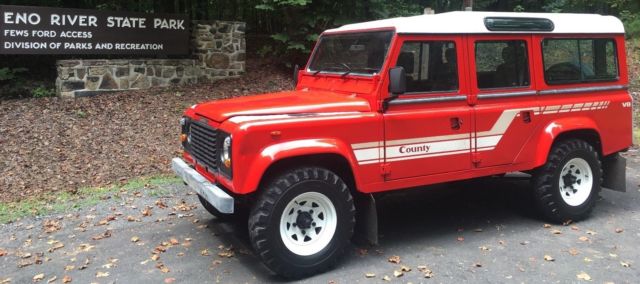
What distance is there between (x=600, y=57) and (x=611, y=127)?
2.57ft

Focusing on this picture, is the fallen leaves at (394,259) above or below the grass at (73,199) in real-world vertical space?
below

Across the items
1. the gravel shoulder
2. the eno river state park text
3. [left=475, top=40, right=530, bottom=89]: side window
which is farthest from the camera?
the eno river state park text

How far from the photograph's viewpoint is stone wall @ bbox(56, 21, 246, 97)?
35.9ft

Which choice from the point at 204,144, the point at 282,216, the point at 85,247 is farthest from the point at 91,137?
the point at 282,216

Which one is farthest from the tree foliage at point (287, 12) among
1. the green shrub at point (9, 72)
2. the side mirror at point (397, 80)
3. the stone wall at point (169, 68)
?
the side mirror at point (397, 80)

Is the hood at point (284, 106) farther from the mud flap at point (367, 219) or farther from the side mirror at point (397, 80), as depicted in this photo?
the mud flap at point (367, 219)

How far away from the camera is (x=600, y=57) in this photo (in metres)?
6.06

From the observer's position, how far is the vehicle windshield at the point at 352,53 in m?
5.04

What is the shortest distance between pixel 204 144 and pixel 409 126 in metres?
1.85

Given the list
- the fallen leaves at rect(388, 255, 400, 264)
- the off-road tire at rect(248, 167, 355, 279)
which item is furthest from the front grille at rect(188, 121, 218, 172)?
the fallen leaves at rect(388, 255, 400, 264)

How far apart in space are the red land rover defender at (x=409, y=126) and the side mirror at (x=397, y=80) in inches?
0.5

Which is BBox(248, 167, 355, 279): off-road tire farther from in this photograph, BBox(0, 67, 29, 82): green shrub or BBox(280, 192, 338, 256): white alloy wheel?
BBox(0, 67, 29, 82): green shrub

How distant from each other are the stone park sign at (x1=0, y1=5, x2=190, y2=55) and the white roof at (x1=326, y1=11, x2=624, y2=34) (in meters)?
7.24

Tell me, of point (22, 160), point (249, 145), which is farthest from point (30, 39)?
point (249, 145)
